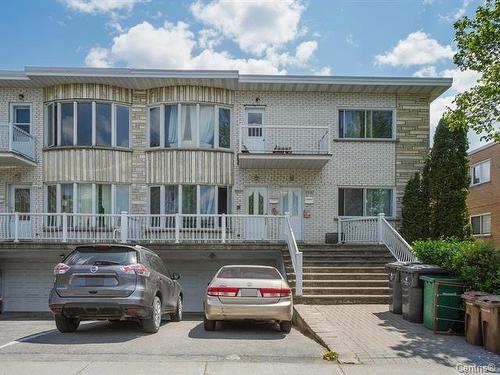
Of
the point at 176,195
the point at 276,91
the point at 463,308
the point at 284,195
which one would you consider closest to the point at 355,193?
the point at 284,195

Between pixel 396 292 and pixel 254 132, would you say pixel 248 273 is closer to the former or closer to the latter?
pixel 396 292

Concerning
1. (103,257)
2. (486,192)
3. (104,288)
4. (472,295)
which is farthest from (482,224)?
(104,288)

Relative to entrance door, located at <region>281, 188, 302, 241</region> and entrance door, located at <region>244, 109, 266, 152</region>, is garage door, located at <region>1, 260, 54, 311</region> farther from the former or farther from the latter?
entrance door, located at <region>281, 188, 302, 241</region>

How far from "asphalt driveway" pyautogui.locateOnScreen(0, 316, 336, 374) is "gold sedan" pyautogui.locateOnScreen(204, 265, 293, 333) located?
0.34 metres

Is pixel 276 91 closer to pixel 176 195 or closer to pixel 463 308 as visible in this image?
pixel 176 195

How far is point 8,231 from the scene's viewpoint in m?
15.9

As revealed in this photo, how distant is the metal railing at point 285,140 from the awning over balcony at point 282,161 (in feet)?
1.21

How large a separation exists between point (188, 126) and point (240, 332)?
408 inches

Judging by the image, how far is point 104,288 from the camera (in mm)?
8125

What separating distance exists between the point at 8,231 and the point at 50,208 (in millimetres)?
2080

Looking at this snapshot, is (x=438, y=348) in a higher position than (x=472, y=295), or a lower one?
lower

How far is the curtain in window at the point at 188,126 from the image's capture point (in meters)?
17.7

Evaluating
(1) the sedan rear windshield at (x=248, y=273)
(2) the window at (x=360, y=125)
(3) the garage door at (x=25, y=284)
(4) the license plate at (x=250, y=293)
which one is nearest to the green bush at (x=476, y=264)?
(1) the sedan rear windshield at (x=248, y=273)

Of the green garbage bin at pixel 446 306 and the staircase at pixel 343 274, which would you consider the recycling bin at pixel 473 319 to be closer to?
the green garbage bin at pixel 446 306
